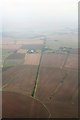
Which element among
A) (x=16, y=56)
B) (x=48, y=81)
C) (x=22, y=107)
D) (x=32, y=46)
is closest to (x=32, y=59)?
(x=16, y=56)

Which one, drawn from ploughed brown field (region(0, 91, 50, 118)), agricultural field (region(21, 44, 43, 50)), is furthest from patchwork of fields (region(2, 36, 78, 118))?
agricultural field (region(21, 44, 43, 50))

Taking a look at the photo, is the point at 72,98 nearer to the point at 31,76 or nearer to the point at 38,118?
the point at 38,118

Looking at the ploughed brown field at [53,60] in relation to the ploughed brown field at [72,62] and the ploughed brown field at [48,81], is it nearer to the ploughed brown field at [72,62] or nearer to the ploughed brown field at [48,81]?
the ploughed brown field at [72,62]

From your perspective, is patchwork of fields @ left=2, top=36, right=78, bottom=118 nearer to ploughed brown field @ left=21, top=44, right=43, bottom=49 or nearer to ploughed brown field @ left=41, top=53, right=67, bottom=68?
ploughed brown field @ left=41, top=53, right=67, bottom=68

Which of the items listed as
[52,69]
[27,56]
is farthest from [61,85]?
[27,56]

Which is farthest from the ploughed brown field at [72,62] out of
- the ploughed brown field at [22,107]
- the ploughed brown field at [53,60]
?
the ploughed brown field at [22,107]

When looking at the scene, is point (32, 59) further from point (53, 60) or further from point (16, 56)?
point (16, 56)
